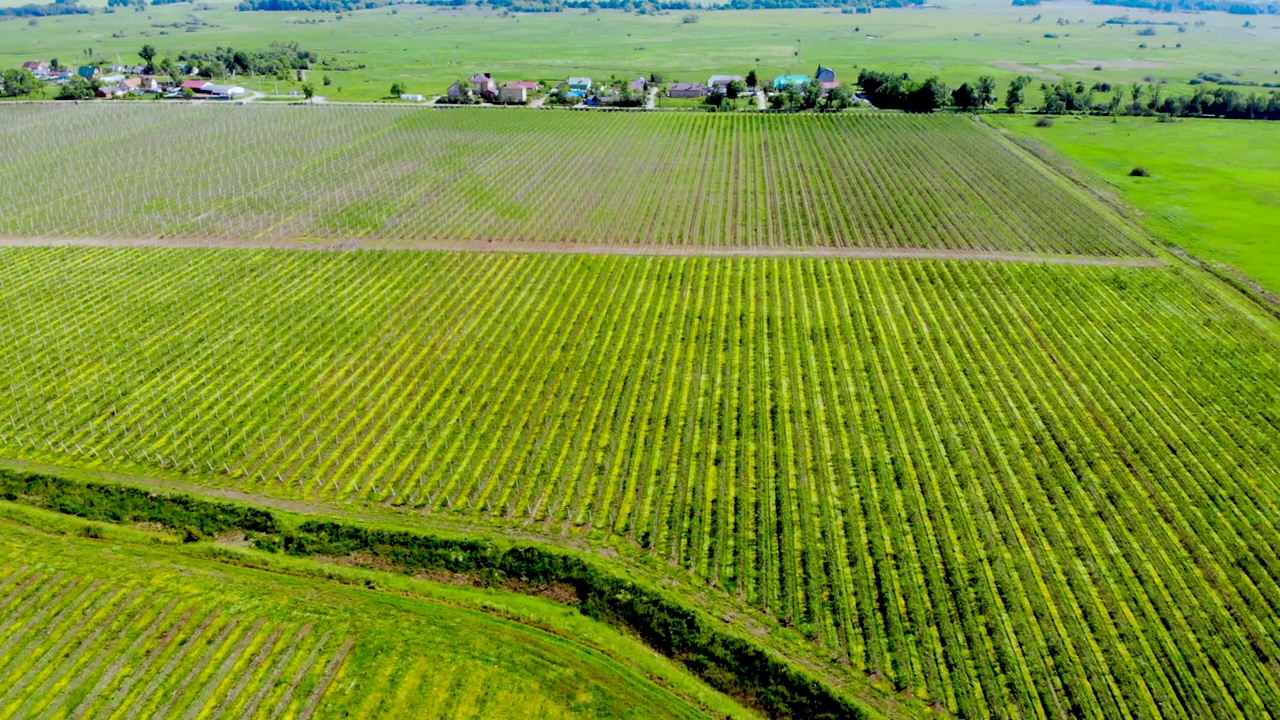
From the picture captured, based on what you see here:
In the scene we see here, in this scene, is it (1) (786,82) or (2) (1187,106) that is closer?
(2) (1187,106)

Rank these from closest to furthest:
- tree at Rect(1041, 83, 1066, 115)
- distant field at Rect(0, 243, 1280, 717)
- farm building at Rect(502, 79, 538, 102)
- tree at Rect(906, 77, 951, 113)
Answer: distant field at Rect(0, 243, 1280, 717), tree at Rect(906, 77, 951, 113), tree at Rect(1041, 83, 1066, 115), farm building at Rect(502, 79, 538, 102)

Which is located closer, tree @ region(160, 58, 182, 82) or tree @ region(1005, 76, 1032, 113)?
tree @ region(1005, 76, 1032, 113)

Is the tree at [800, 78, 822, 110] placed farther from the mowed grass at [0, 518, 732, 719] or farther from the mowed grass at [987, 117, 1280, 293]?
the mowed grass at [0, 518, 732, 719]

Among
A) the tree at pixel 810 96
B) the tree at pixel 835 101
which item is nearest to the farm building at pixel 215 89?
the tree at pixel 810 96

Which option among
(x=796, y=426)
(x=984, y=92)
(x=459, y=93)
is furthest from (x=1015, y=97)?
(x=796, y=426)

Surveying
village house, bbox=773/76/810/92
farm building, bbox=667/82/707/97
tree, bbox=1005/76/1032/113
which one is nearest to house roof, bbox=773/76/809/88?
village house, bbox=773/76/810/92

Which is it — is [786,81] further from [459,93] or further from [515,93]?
[459,93]
